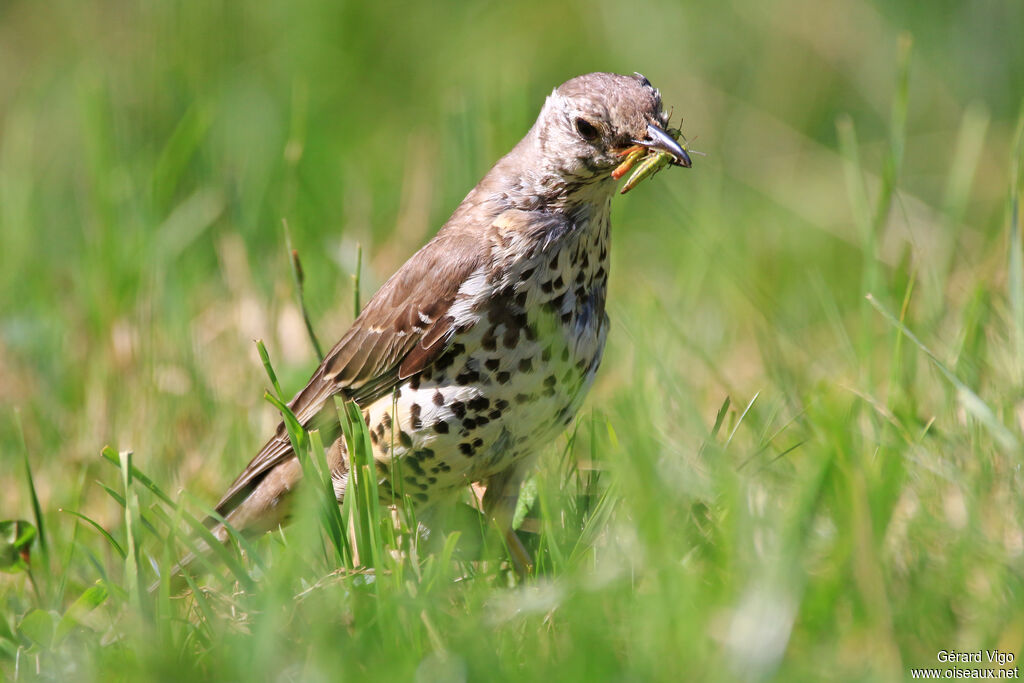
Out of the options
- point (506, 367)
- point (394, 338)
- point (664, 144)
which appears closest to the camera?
point (664, 144)

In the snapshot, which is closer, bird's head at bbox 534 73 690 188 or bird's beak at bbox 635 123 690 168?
bird's beak at bbox 635 123 690 168

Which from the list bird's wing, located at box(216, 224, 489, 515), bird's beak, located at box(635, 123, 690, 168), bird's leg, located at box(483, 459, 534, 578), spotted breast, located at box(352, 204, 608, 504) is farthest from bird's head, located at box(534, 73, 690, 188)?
bird's leg, located at box(483, 459, 534, 578)

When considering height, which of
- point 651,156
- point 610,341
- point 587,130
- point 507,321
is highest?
point 587,130

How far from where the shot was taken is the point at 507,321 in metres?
3.65

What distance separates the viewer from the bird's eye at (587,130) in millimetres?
3666

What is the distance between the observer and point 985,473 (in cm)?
303

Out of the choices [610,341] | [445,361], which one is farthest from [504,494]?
[610,341]

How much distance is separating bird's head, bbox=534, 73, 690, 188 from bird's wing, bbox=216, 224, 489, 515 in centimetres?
40

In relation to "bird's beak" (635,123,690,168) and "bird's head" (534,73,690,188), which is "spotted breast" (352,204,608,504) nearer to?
"bird's head" (534,73,690,188)

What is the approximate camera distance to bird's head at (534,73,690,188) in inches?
141

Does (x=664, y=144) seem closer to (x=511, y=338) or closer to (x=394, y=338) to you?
(x=511, y=338)

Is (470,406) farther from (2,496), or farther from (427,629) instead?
(2,496)

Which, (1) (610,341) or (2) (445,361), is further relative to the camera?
(1) (610,341)

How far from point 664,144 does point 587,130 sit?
0.98 feet
